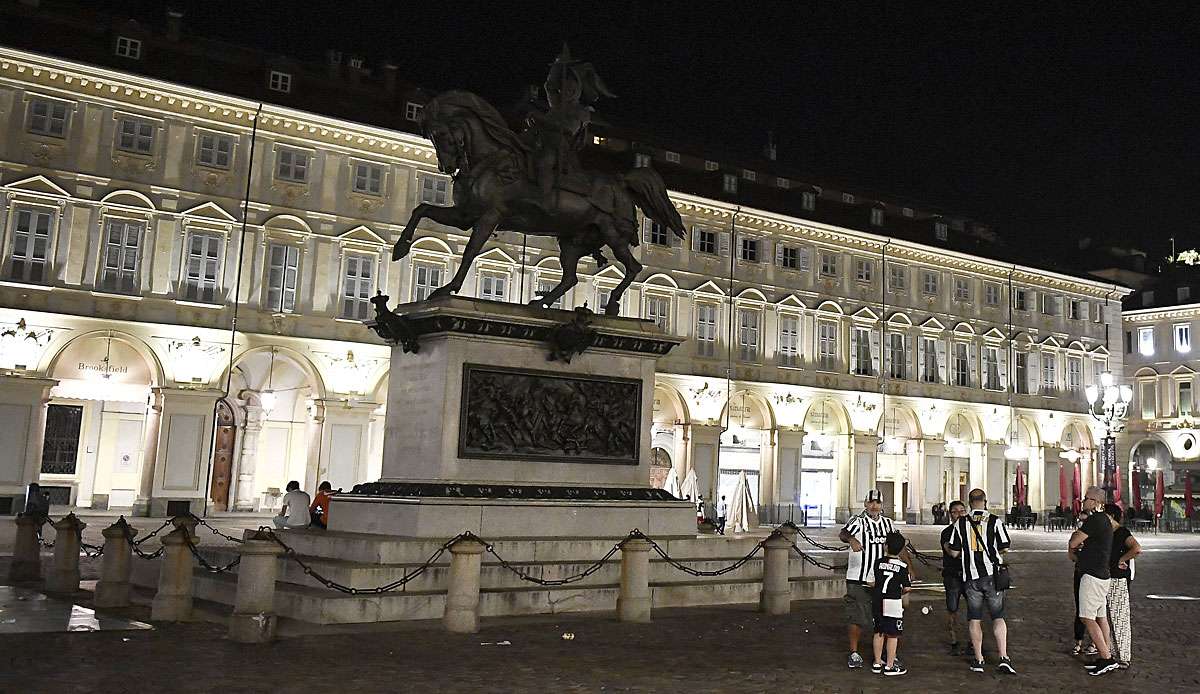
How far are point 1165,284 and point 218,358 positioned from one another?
56909 millimetres

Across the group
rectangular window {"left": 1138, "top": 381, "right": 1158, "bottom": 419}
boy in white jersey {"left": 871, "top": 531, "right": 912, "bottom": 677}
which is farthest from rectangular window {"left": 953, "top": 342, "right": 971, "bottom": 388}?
boy in white jersey {"left": 871, "top": 531, "right": 912, "bottom": 677}

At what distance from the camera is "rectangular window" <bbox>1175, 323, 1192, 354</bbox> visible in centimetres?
6519

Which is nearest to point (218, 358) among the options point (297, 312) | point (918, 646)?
point (297, 312)

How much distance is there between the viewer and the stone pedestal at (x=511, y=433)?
13852 millimetres

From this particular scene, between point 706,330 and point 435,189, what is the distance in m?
12.4

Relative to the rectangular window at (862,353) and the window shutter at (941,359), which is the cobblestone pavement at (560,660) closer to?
the rectangular window at (862,353)

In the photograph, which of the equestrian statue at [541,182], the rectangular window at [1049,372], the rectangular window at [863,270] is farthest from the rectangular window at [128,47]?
the rectangular window at [1049,372]

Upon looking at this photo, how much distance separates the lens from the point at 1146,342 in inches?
2650

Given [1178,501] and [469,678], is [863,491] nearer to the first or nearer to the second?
[1178,501]

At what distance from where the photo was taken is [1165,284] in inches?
2721

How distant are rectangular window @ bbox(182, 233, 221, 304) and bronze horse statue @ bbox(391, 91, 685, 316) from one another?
22.2 meters

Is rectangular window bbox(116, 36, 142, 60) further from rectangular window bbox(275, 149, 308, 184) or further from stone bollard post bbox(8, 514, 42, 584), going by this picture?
stone bollard post bbox(8, 514, 42, 584)

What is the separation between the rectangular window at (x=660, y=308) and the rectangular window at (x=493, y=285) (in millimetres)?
6234

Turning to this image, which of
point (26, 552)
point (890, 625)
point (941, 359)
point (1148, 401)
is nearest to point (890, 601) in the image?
point (890, 625)
